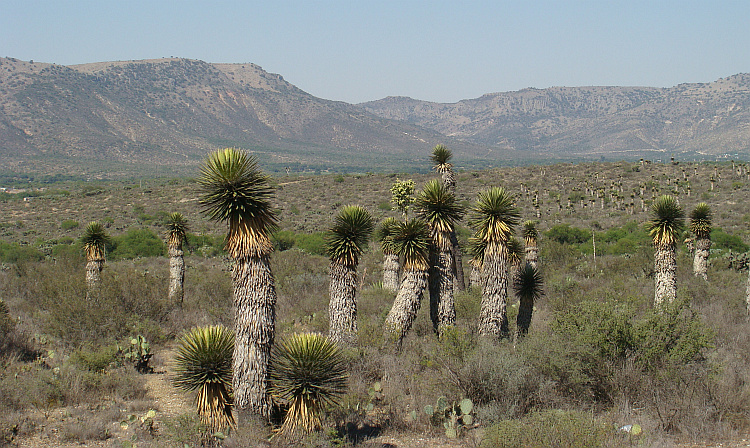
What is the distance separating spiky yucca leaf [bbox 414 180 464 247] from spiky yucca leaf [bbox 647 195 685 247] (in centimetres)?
590

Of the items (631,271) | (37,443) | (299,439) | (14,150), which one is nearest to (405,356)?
(299,439)

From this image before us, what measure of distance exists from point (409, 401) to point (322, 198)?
46.7 metres

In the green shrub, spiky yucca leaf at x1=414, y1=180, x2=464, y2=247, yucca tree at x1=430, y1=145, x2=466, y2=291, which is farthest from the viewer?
yucca tree at x1=430, y1=145, x2=466, y2=291

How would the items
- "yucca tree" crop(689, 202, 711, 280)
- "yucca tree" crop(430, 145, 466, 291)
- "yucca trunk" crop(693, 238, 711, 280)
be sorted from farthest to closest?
"yucca trunk" crop(693, 238, 711, 280) < "yucca tree" crop(689, 202, 711, 280) < "yucca tree" crop(430, 145, 466, 291)

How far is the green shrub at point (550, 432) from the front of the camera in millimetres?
7352

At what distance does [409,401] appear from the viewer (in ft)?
33.9

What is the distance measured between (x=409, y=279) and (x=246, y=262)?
478 centimetres

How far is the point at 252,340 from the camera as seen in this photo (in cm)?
840

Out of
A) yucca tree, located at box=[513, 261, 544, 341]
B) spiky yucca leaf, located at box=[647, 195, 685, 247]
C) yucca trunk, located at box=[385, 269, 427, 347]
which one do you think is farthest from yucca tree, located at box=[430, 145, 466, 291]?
spiky yucca leaf, located at box=[647, 195, 685, 247]

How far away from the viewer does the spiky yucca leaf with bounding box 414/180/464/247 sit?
12.9m

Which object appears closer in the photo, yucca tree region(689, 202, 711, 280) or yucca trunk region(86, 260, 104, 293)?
yucca trunk region(86, 260, 104, 293)

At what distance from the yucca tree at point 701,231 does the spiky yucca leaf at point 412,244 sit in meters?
10.9

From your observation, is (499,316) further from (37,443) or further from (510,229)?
(37,443)

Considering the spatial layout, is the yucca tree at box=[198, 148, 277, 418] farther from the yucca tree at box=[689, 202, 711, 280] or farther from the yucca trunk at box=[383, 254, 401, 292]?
the yucca tree at box=[689, 202, 711, 280]
